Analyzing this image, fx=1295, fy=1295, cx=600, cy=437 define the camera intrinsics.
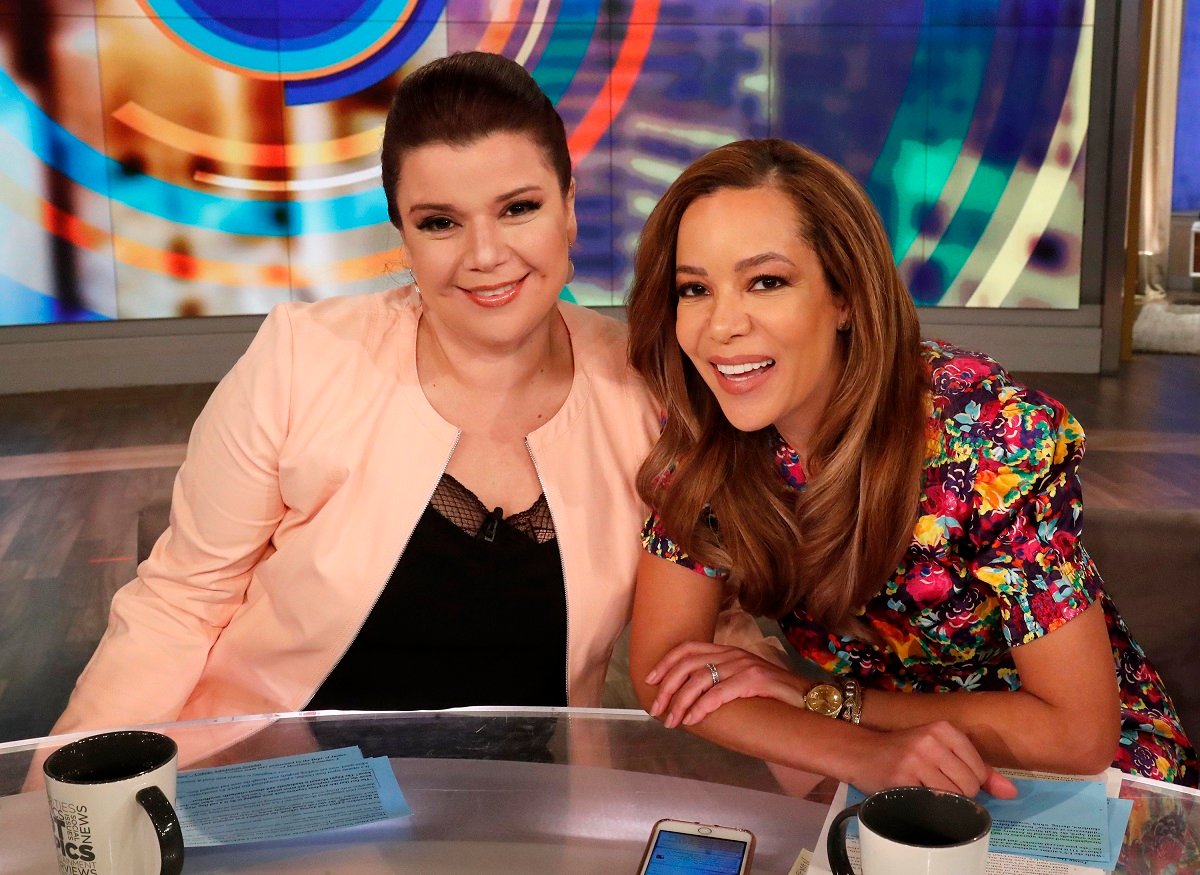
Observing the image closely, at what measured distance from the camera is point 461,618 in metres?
1.93

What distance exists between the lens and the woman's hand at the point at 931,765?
54.6 inches

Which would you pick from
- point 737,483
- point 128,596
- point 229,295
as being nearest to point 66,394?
point 229,295

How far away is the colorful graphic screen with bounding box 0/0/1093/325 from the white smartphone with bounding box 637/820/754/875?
6141 millimetres

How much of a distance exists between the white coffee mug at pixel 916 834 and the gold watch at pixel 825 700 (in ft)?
2.07

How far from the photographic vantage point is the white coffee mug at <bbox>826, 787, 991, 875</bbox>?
958 mm

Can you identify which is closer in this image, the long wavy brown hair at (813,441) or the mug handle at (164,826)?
the mug handle at (164,826)

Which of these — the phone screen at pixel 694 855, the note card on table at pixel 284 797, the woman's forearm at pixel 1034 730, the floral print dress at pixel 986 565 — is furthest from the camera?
the floral print dress at pixel 986 565

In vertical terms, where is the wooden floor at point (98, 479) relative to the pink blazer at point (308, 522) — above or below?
below

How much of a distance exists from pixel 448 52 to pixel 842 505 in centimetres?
619

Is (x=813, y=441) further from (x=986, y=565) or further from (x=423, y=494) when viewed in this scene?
(x=423, y=494)

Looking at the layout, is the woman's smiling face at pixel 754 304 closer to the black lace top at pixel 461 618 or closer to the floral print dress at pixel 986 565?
the floral print dress at pixel 986 565

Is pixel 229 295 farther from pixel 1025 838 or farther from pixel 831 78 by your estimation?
pixel 1025 838

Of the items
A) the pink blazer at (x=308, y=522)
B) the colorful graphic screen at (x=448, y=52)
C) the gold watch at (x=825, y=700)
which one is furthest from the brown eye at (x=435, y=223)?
the colorful graphic screen at (x=448, y=52)

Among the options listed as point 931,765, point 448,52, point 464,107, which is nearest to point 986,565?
point 931,765
